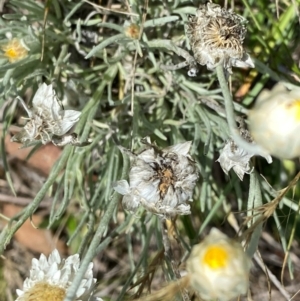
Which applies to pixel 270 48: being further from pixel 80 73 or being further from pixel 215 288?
pixel 215 288

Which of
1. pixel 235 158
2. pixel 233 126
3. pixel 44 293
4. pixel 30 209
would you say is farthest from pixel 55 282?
pixel 233 126

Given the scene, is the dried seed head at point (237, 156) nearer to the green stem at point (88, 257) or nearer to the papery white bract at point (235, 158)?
the papery white bract at point (235, 158)

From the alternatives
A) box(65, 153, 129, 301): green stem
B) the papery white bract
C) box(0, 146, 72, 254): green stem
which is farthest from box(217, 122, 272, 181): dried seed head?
box(0, 146, 72, 254): green stem

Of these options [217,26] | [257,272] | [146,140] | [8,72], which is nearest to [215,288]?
[146,140]

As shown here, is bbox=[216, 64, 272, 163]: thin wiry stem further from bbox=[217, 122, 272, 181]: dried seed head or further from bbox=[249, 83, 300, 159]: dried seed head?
bbox=[217, 122, 272, 181]: dried seed head

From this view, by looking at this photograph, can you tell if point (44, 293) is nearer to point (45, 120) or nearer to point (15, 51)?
point (45, 120)
